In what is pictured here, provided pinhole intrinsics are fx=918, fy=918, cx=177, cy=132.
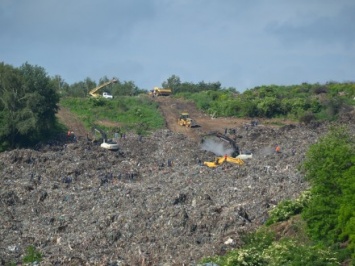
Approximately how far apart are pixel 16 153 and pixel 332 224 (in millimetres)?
22395

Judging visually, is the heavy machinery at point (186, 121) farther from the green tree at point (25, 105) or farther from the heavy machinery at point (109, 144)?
the green tree at point (25, 105)

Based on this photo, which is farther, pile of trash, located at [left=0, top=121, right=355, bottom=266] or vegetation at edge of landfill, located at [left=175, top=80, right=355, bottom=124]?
vegetation at edge of landfill, located at [left=175, top=80, right=355, bottom=124]

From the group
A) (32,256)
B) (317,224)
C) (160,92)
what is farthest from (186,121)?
(317,224)

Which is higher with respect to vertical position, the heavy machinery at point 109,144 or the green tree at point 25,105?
the green tree at point 25,105

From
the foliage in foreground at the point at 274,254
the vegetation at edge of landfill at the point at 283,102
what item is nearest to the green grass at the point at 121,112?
the vegetation at edge of landfill at the point at 283,102

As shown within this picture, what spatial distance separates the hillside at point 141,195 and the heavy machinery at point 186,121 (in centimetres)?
312

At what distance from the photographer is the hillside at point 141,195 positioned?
96.2 feet

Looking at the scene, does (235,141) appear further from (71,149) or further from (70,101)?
(70,101)

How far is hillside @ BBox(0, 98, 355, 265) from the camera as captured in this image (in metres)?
29.3

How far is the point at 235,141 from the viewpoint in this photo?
50344 mm

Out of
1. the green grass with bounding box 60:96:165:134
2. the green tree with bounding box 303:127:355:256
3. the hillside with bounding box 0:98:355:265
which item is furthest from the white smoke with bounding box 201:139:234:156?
the green tree with bounding box 303:127:355:256

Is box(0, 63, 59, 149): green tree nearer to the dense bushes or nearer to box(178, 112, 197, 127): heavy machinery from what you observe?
box(178, 112, 197, 127): heavy machinery

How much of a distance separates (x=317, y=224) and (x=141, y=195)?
11.0 m

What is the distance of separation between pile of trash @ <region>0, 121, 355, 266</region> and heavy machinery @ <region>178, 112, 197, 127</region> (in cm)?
470
